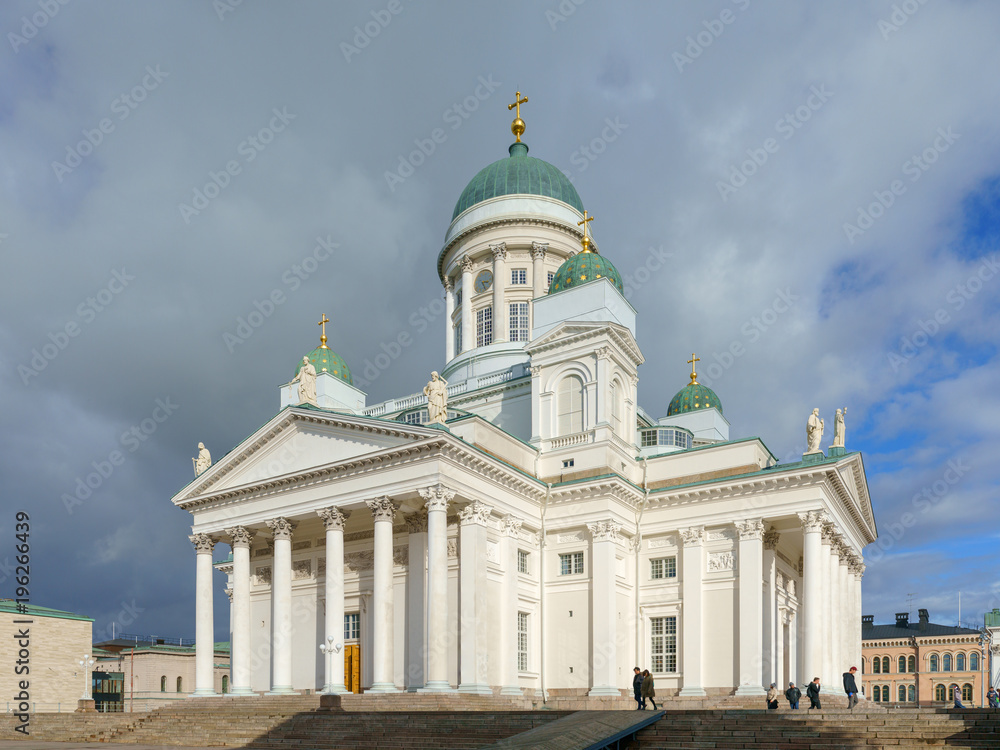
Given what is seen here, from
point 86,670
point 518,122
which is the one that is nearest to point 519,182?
point 518,122

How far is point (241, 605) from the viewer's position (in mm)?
36906

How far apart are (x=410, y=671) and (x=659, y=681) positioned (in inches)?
407

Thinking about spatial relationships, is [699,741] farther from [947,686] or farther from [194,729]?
[947,686]

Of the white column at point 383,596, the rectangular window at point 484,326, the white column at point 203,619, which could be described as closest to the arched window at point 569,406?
the white column at point 383,596

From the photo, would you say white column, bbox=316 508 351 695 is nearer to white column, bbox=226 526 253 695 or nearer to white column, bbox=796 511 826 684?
white column, bbox=226 526 253 695

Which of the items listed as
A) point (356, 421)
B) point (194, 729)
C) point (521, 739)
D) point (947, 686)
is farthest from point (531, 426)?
point (947, 686)

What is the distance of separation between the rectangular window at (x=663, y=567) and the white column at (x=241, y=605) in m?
17.1

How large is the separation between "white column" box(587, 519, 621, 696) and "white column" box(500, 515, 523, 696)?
10.2ft

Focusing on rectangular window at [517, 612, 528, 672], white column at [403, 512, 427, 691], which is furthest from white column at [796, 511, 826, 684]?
white column at [403, 512, 427, 691]

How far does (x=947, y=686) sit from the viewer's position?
87688 millimetres

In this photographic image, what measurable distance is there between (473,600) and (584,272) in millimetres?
16294

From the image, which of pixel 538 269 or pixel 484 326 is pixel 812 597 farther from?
pixel 484 326

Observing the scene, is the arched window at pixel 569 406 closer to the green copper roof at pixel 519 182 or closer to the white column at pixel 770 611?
the white column at pixel 770 611

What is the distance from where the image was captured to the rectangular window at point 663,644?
36656mm
